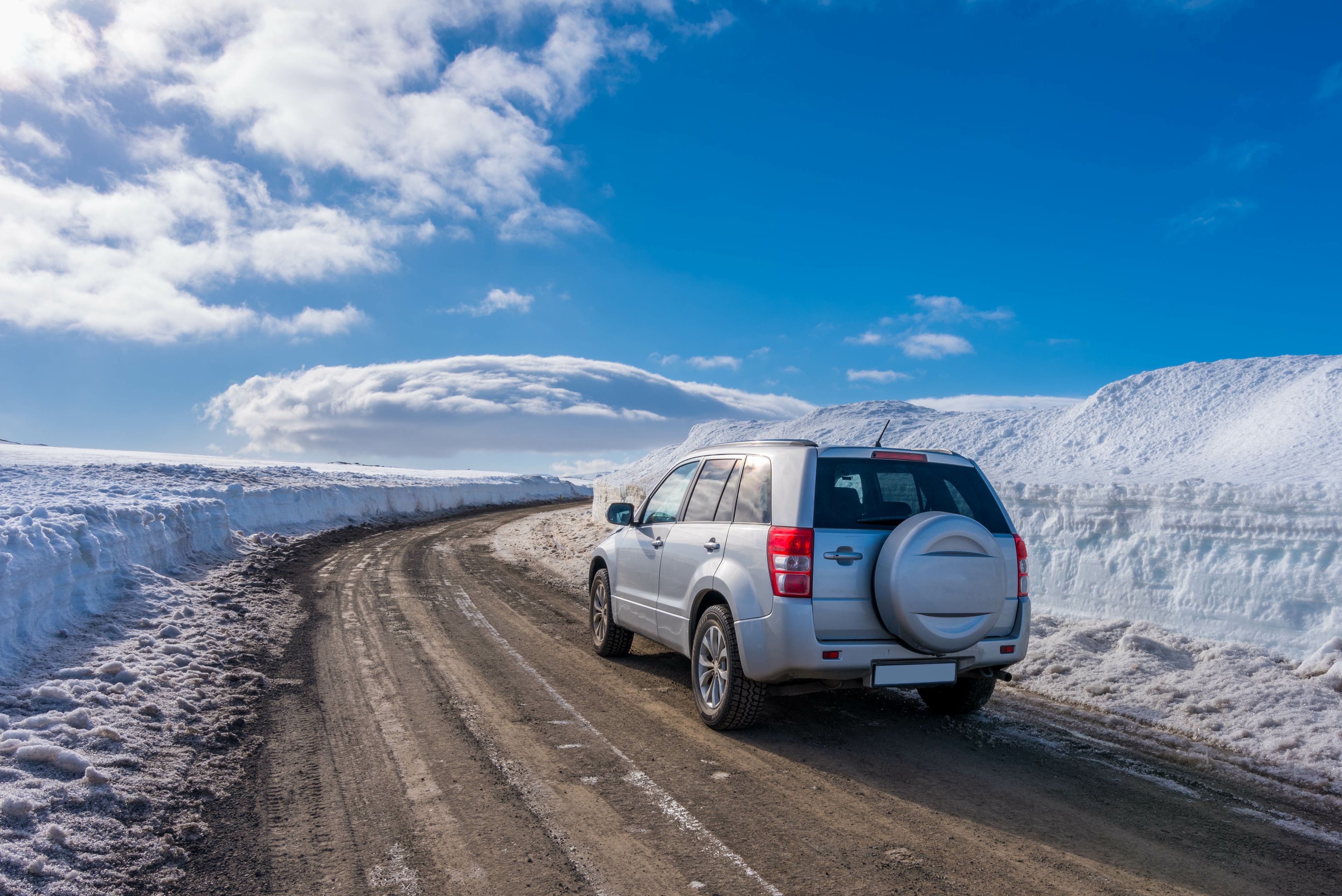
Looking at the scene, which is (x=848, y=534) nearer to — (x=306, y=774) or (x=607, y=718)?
(x=607, y=718)

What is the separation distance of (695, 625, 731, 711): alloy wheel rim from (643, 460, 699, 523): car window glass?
48.0 inches

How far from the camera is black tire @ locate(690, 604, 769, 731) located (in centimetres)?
509

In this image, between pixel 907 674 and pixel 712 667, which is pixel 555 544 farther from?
pixel 907 674

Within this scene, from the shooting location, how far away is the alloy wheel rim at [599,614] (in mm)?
7582

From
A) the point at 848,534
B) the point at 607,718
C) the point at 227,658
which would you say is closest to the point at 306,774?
the point at 607,718

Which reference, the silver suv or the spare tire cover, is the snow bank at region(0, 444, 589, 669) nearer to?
the silver suv

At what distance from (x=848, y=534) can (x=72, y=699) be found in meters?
5.29

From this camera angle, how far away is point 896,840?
12.2 ft

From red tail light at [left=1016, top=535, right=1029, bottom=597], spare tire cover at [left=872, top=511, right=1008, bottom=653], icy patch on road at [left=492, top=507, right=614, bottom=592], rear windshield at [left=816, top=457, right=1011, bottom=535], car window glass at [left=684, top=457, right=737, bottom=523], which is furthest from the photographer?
icy patch on road at [left=492, top=507, right=614, bottom=592]

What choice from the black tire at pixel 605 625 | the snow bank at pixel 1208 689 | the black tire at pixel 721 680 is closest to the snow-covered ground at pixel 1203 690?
Answer: the snow bank at pixel 1208 689

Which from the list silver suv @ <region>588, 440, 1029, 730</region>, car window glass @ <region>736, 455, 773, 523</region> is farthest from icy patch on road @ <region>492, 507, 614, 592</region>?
car window glass @ <region>736, 455, 773, 523</region>

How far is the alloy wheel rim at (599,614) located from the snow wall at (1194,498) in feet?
9.79

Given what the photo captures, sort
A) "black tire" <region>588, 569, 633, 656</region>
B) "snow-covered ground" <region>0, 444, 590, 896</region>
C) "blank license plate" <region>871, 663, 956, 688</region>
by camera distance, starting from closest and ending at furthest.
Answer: "snow-covered ground" <region>0, 444, 590, 896</region> → "blank license plate" <region>871, 663, 956, 688</region> → "black tire" <region>588, 569, 633, 656</region>

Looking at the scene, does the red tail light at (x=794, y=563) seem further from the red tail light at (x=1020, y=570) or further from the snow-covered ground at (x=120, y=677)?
the snow-covered ground at (x=120, y=677)
